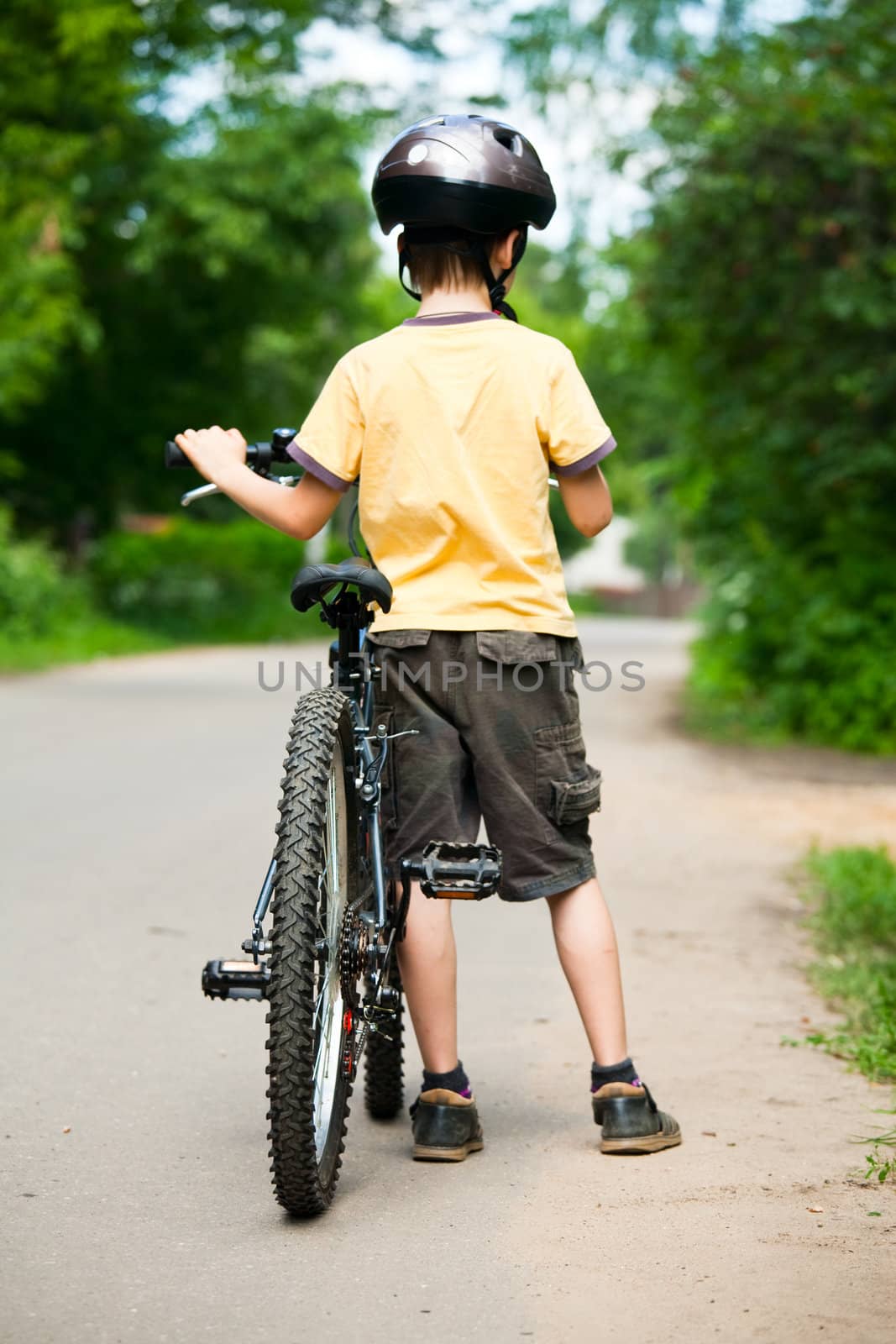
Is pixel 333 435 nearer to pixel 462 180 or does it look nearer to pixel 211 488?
pixel 211 488

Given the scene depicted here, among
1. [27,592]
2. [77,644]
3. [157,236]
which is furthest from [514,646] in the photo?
[157,236]

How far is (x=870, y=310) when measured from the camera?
11828 mm

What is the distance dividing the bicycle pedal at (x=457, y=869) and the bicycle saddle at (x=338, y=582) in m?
0.51

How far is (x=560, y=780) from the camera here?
3.73 meters

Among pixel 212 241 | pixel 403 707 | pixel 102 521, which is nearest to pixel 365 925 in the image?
pixel 403 707

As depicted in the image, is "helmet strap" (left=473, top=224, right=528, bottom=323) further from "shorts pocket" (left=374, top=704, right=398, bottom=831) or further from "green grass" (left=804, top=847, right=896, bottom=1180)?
"green grass" (left=804, top=847, right=896, bottom=1180)

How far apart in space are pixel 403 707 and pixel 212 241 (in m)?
21.5

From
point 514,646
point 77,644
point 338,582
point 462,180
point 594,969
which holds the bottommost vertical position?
point 594,969

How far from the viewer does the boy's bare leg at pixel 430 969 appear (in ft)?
12.3

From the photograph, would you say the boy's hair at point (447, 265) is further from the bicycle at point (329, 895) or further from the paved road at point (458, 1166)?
the paved road at point (458, 1166)

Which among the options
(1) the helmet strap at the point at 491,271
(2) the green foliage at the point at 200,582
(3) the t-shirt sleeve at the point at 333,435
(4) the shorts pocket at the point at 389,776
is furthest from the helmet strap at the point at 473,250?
(2) the green foliage at the point at 200,582

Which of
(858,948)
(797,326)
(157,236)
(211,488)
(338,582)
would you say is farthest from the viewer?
(157,236)

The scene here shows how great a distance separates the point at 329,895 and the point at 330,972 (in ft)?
0.51

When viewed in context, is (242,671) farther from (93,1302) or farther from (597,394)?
(93,1302)
